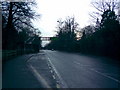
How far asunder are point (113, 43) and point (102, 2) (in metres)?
14.1

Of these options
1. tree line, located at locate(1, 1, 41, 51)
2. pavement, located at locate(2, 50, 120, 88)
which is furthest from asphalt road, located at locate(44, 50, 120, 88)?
tree line, located at locate(1, 1, 41, 51)

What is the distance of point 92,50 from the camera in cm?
6303

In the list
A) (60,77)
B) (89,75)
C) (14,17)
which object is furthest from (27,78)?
(14,17)

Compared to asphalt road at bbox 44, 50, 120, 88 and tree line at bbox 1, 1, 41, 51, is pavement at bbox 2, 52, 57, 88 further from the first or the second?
tree line at bbox 1, 1, 41, 51

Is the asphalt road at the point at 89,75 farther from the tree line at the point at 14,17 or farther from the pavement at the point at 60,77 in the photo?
the tree line at the point at 14,17

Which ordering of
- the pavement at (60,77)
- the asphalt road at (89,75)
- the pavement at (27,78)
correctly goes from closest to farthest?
the pavement at (27,78) < the pavement at (60,77) < the asphalt road at (89,75)

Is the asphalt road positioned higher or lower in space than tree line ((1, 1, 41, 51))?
lower

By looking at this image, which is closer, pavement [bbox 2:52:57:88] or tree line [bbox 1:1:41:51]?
pavement [bbox 2:52:57:88]

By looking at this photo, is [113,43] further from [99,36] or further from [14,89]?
[14,89]

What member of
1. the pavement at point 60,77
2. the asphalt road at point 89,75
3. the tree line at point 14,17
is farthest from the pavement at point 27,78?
the tree line at point 14,17

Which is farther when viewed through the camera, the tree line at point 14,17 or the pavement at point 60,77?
the tree line at point 14,17

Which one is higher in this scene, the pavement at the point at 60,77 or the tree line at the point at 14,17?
the tree line at the point at 14,17

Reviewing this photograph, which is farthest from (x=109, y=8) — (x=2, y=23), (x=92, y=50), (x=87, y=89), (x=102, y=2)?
(x=87, y=89)

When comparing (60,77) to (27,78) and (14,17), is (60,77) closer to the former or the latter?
(27,78)
